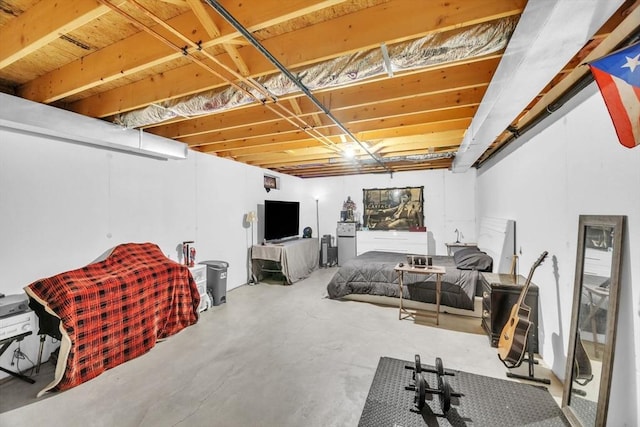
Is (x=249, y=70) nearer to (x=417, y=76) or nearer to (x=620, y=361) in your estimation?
(x=417, y=76)

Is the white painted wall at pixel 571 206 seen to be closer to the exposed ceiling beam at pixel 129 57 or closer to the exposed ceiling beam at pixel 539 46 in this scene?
the exposed ceiling beam at pixel 539 46

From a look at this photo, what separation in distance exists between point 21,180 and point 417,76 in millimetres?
3805

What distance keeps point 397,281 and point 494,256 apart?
168cm

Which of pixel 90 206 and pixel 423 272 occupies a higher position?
pixel 90 206

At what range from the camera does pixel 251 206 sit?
5734 mm

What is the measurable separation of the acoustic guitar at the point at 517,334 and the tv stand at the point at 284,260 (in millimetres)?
3694

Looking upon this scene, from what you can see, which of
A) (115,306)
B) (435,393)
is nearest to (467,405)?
(435,393)

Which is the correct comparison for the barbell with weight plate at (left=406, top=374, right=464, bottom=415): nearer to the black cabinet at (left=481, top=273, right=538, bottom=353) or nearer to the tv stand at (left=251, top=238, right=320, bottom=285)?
the black cabinet at (left=481, top=273, right=538, bottom=353)

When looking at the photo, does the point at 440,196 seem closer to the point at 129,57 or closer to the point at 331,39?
the point at 331,39

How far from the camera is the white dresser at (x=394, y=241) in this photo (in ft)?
21.6

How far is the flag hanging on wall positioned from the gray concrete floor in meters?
2.08

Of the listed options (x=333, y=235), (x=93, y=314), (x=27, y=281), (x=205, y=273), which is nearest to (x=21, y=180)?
(x=27, y=281)

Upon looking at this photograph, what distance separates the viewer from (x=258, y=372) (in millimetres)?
2443

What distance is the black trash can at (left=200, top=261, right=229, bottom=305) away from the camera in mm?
4234
